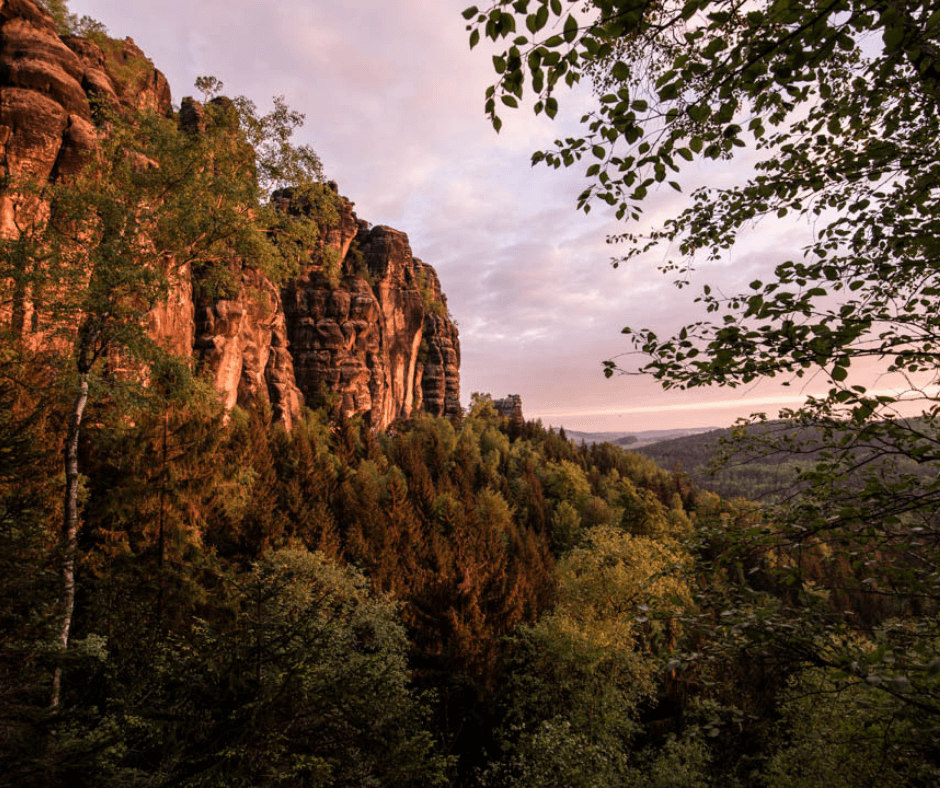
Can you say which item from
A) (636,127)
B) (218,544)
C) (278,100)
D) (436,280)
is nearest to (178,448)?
(218,544)

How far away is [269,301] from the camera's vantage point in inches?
825

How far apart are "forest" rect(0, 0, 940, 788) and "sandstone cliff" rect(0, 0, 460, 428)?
165 centimetres

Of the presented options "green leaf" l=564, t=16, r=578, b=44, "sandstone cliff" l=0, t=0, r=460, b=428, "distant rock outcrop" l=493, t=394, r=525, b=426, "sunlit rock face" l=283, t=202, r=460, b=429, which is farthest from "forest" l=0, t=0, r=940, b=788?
"distant rock outcrop" l=493, t=394, r=525, b=426

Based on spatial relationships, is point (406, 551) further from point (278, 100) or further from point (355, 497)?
point (278, 100)

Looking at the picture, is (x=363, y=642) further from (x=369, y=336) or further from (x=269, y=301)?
(x=369, y=336)

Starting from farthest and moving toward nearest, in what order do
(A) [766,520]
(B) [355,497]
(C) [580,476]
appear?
(C) [580,476], (B) [355,497], (A) [766,520]

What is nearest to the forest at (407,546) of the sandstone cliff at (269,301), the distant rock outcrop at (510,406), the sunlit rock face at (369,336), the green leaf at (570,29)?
the green leaf at (570,29)

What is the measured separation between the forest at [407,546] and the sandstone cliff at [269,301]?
64.8 inches

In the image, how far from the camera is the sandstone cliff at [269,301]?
14586 mm

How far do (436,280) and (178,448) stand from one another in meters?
77.9

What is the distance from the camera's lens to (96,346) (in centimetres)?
945

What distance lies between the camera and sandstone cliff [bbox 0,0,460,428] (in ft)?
47.9

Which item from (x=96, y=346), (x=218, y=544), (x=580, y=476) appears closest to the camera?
(x=96, y=346)

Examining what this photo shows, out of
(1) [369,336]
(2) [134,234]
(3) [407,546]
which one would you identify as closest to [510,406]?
(1) [369,336]
